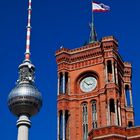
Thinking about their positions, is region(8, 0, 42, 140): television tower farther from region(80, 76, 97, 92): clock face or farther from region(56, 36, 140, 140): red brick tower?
region(80, 76, 97, 92): clock face

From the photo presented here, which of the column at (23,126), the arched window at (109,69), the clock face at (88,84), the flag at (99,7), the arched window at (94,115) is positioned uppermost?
the flag at (99,7)

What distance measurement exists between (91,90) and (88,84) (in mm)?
1455

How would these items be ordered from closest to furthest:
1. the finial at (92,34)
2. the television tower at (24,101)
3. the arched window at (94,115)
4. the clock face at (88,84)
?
the television tower at (24,101), the arched window at (94,115), the clock face at (88,84), the finial at (92,34)

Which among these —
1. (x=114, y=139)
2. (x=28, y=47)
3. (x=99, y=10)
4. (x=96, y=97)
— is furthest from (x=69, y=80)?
(x=114, y=139)

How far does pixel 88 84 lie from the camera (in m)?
88.8

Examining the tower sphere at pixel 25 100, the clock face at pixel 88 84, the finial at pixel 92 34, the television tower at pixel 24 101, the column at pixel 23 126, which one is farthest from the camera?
the finial at pixel 92 34

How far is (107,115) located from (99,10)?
1801 centimetres

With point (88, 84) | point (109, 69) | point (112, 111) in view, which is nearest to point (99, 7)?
point (109, 69)

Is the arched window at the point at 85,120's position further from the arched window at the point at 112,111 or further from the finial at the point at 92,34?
the finial at the point at 92,34

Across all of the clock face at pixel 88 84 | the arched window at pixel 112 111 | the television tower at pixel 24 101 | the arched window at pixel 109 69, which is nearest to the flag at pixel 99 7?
the arched window at pixel 109 69

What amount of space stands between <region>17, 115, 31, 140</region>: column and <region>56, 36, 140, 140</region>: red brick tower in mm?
17881

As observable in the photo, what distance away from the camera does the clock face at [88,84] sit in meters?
88.2

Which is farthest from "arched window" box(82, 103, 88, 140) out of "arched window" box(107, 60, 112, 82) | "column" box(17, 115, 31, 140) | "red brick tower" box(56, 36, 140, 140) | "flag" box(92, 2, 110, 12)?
"column" box(17, 115, 31, 140)

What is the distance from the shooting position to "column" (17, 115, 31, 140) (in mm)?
64375
